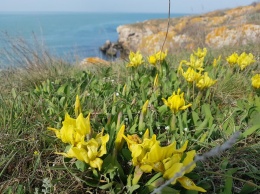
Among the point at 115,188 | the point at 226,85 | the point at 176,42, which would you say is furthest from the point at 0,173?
the point at 176,42

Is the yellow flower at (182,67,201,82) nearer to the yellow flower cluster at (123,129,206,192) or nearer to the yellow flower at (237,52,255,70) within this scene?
the yellow flower at (237,52,255,70)

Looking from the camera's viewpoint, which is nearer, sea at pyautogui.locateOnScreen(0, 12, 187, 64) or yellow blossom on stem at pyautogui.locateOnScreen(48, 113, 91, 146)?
yellow blossom on stem at pyautogui.locateOnScreen(48, 113, 91, 146)

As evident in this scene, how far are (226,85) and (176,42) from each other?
14.5 feet

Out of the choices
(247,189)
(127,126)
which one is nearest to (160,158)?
(247,189)

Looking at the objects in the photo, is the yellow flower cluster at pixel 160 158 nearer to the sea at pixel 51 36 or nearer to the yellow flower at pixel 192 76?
the yellow flower at pixel 192 76

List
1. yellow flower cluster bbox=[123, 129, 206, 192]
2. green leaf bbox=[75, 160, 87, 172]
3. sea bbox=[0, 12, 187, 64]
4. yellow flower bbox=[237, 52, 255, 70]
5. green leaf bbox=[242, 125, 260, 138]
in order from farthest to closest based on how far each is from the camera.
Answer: sea bbox=[0, 12, 187, 64] < yellow flower bbox=[237, 52, 255, 70] < green leaf bbox=[242, 125, 260, 138] < green leaf bbox=[75, 160, 87, 172] < yellow flower cluster bbox=[123, 129, 206, 192]

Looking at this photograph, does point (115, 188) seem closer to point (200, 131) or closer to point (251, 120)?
point (200, 131)

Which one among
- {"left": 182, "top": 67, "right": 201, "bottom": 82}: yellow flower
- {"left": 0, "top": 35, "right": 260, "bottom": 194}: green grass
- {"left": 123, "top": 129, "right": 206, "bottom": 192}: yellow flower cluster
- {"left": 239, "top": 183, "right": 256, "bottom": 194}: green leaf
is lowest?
{"left": 239, "top": 183, "right": 256, "bottom": 194}: green leaf

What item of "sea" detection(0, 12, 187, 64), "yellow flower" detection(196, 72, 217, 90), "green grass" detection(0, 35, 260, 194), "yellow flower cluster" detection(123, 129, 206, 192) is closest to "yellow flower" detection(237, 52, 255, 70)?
"green grass" detection(0, 35, 260, 194)

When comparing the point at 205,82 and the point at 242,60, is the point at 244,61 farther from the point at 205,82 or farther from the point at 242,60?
the point at 205,82

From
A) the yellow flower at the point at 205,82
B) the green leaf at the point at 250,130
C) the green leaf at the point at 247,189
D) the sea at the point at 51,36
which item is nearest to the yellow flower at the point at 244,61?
the yellow flower at the point at 205,82

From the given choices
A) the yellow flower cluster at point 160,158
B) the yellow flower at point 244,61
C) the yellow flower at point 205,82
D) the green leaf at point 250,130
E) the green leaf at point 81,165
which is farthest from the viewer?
the yellow flower at point 244,61

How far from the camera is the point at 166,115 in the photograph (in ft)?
5.54

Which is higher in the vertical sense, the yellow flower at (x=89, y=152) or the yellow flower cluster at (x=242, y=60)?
the yellow flower cluster at (x=242, y=60)
